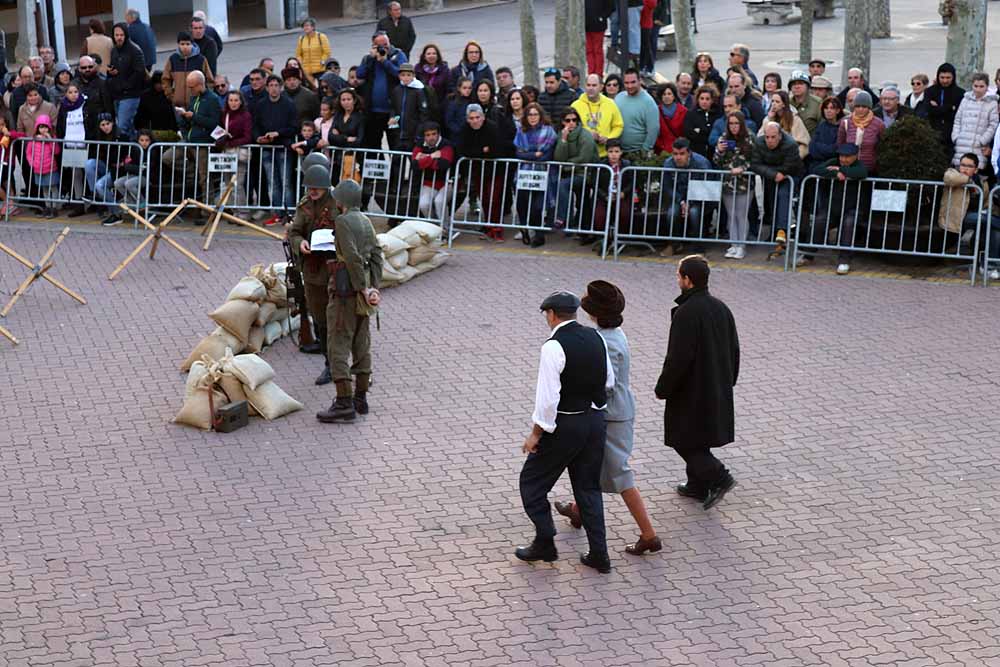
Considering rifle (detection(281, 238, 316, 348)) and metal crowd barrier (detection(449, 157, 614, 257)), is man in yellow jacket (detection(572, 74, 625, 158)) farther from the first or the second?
rifle (detection(281, 238, 316, 348))

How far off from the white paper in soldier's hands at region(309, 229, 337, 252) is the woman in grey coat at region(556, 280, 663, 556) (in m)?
3.32

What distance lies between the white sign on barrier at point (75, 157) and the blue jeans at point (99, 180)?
0.07 m

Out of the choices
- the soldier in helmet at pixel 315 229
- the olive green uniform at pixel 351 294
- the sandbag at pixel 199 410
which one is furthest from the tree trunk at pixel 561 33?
the sandbag at pixel 199 410

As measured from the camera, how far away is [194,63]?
1853 centimetres

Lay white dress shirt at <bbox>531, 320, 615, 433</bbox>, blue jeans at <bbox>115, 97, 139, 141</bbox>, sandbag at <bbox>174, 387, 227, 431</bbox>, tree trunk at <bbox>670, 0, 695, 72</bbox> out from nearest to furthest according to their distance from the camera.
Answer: white dress shirt at <bbox>531, 320, 615, 433</bbox> < sandbag at <bbox>174, 387, 227, 431</bbox> < blue jeans at <bbox>115, 97, 139, 141</bbox> < tree trunk at <bbox>670, 0, 695, 72</bbox>

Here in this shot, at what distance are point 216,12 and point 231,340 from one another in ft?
73.2

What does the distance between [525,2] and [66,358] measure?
1158cm

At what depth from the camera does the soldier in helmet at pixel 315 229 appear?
38.3ft

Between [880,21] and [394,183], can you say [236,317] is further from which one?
[880,21]

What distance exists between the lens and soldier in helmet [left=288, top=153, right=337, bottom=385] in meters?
11.7

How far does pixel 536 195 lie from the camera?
636 inches

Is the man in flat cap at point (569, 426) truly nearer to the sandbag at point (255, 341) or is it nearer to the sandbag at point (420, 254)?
the sandbag at point (255, 341)

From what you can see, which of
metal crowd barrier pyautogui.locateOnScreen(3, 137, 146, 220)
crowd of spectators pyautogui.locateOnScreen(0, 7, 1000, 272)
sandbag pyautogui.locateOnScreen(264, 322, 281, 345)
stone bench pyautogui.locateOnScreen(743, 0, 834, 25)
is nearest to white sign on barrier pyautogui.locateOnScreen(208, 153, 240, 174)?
crowd of spectators pyautogui.locateOnScreen(0, 7, 1000, 272)

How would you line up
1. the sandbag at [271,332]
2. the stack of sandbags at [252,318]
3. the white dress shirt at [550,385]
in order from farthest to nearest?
the sandbag at [271,332] < the stack of sandbags at [252,318] < the white dress shirt at [550,385]
